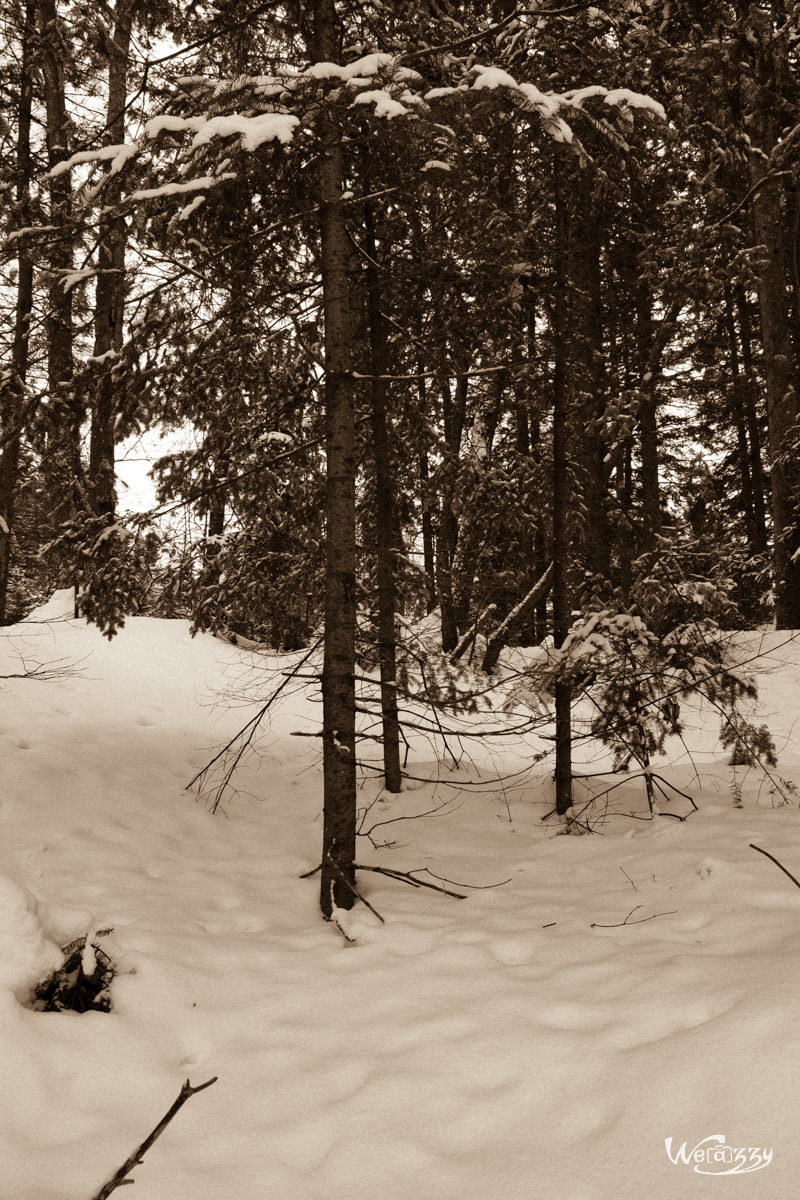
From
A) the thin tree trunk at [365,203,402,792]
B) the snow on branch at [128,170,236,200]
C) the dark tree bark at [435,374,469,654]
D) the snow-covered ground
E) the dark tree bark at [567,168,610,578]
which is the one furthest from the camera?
the dark tree bark at [435,374,469,654]

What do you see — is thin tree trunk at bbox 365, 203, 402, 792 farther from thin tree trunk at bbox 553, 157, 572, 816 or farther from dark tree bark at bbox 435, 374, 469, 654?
thin tree trunk at bbox 553, 157, 572, 816

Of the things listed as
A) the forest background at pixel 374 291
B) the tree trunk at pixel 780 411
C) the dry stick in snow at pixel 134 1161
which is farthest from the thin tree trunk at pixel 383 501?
the tree trunk at pixel 780 411

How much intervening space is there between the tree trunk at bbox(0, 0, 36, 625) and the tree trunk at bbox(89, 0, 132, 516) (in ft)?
2.34

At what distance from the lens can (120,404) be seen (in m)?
5.95

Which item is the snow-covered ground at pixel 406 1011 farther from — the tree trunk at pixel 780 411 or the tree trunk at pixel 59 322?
the tree trunk at pixel 780 411

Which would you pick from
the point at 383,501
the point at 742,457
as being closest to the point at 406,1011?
the point at 383,501

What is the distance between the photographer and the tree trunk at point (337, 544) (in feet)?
17.1

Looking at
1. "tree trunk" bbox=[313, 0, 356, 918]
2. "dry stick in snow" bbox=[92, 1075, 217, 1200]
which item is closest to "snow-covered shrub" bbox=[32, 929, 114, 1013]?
"dry stick in snow" bbox=[92, 1075, 217, 1200]

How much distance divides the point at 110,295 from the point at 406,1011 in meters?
7.48

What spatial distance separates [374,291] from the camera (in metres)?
7.63

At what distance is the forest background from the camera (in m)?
5.14

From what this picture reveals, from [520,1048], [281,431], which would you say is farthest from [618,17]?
[520,1048]

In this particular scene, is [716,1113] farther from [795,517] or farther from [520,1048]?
[795,517]
